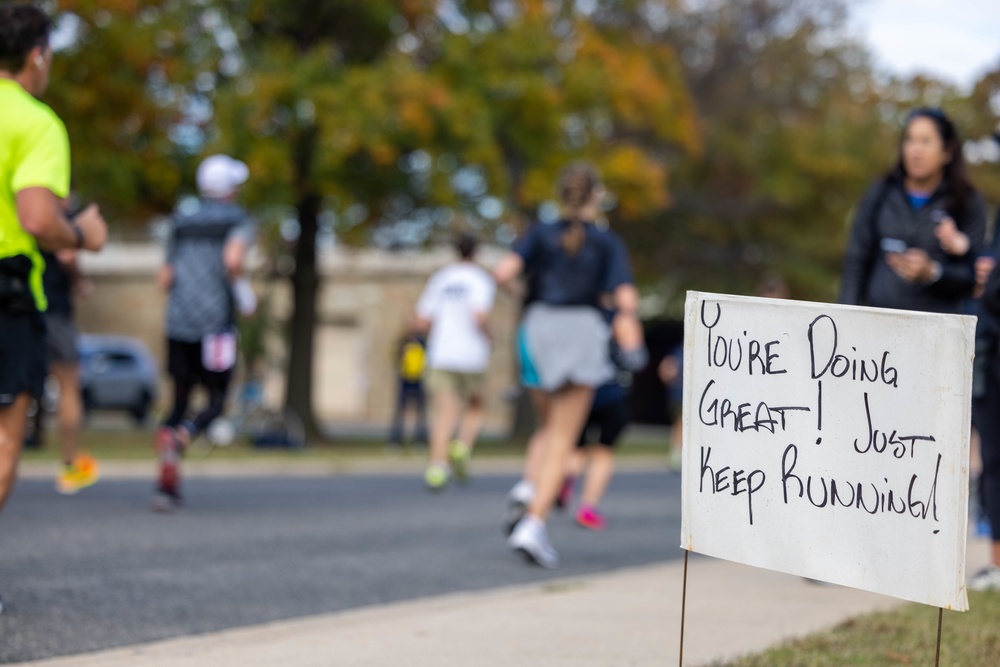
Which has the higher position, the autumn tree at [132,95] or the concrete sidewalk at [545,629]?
the autumn tree at [132,95]

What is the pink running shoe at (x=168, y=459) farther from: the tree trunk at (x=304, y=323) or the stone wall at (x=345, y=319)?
the stone wall at (x=345, y=319)

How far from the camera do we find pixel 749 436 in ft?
11.5

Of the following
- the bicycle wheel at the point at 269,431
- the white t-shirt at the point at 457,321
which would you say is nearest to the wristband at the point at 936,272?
the white t-shirt at the point at 457,321

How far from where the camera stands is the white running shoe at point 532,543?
21.4 feet

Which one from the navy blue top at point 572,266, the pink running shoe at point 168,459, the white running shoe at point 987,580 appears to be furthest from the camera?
the pink running shoe at point 168,459

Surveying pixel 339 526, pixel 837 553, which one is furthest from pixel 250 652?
pixel 339 526

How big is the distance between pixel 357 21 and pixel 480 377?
8.87 meters

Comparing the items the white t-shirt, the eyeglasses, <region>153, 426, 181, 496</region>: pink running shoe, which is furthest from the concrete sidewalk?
the white t-shirt

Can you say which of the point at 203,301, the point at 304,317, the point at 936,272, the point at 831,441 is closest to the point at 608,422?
the point at 203,301

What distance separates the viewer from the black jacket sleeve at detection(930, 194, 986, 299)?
5.73m

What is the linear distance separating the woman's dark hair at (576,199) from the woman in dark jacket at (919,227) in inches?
53.5

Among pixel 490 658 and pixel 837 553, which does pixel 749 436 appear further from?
pixel 490 658

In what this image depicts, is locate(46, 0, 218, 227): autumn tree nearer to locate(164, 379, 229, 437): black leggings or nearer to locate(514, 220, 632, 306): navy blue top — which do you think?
locate(164, 379, 229, 437): black leggings

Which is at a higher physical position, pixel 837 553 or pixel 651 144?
pixel 651 144
